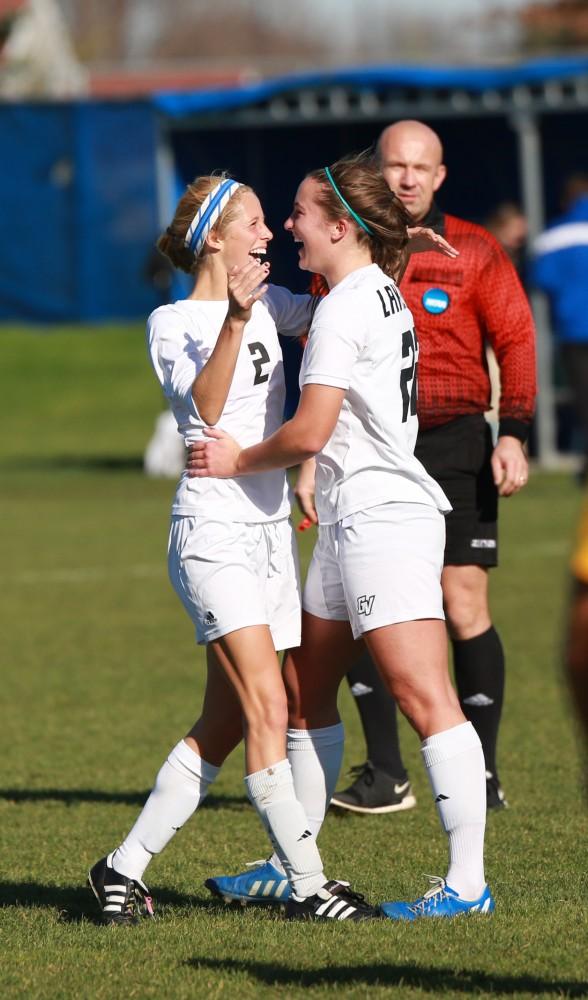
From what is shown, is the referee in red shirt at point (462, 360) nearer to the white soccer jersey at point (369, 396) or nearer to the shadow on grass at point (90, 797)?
the shadow on grass at point (90, 797)

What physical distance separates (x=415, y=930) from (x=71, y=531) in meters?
11.1

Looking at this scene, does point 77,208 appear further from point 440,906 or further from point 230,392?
point 440,906

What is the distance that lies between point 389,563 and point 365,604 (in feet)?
0.41

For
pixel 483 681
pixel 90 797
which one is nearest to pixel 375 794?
pixel 483 681

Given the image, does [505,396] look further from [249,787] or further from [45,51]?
[45,51]

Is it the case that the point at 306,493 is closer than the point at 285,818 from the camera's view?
No

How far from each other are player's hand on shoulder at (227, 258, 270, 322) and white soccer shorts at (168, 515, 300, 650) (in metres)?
0.58

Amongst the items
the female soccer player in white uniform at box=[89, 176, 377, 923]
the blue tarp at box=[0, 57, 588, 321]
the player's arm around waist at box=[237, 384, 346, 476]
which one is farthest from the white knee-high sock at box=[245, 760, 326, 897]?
the blue tarp at box=[0, 57, 588, 321]

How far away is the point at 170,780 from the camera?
4609 mm

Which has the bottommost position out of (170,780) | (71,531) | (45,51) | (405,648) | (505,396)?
(71,531)

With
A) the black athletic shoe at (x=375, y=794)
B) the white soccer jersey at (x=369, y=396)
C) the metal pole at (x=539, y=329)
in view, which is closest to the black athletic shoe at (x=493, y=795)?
the black athletic shoe at (x=375, y=794)

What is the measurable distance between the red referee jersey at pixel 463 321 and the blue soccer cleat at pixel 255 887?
1789 millimetres

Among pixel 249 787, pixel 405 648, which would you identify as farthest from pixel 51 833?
pixel 405 648

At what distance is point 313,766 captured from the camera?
15.8 feet
